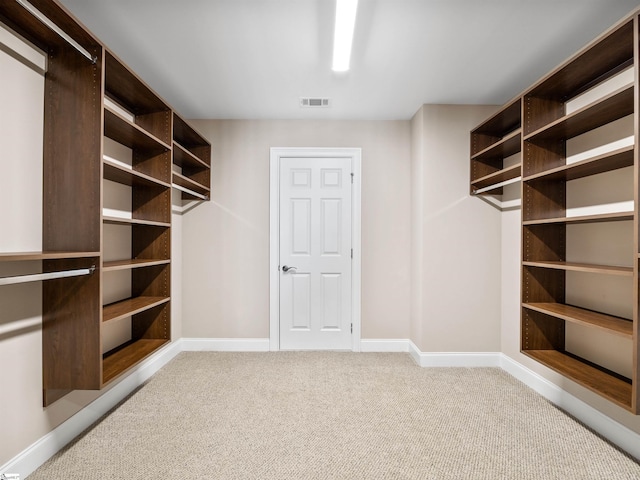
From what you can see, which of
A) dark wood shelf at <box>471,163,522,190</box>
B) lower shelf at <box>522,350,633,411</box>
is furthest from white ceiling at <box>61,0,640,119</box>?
lower shelf at <box>522,350,633,411</box>

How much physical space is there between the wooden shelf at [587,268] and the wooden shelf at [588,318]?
0.28 meters

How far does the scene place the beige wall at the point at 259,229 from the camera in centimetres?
391

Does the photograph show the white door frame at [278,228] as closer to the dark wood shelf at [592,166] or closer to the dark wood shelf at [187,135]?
the dark wood shelf at [187,135]

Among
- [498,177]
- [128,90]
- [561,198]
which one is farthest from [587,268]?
[128,90]

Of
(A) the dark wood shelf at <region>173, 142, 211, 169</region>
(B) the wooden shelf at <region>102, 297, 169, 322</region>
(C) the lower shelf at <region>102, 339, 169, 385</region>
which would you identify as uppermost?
(A) the dark wood shelf at <region>173, 142, 211, 169</region>

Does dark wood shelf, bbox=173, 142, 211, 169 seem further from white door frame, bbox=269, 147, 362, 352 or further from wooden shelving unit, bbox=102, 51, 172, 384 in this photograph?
white door frame, bbox=269, 147, 362, 352

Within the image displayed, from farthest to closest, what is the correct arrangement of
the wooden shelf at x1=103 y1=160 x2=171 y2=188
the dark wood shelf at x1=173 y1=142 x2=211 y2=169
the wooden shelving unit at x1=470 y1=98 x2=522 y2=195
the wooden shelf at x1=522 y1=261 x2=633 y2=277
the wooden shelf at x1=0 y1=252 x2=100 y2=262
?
the dark wood shelf at x1=173 y1=142 x2=211 y2=169
the wooden shelving unit at x1=470 y1=98 x2=522 y2=195
the wooden shelf at x1=103 y1=160 x2=171 y2=188
the wooden shelf at x1=522 y1=261 x2=633 y2=277
the wooden shelf at x1=0 y1=252 x2=100 y2=262

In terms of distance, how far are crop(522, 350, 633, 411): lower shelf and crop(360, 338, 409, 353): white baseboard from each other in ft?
4.86

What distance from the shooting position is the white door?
3930 mm

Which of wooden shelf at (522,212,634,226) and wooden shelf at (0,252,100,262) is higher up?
wooden shelf at (522,212,634,226)

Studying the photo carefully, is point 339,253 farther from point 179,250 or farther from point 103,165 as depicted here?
point 103,165

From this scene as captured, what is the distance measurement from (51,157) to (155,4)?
1.03m

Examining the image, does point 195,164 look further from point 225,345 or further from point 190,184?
point 225,345

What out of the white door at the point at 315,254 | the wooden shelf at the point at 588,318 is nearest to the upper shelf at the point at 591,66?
the wooden shelf at the point at 588,318
